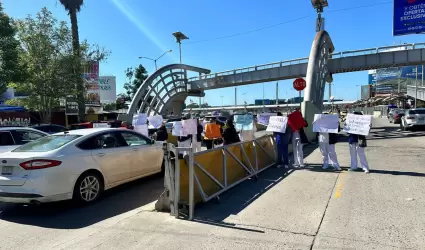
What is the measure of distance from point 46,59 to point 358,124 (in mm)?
19129

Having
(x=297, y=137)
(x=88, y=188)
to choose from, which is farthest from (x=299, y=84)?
(x=88, y=188)

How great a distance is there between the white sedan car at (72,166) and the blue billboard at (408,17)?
66.4 feet

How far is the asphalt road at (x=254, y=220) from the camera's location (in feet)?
15.3

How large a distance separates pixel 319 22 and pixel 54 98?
81.2ft

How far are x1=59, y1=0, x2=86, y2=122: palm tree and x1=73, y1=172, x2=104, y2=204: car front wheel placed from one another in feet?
58.6

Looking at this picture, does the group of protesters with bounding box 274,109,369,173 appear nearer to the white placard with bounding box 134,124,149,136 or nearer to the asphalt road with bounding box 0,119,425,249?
the asphalt road with bounding box 0,119,425,249

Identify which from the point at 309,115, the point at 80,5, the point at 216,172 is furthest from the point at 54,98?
the point at 216,172

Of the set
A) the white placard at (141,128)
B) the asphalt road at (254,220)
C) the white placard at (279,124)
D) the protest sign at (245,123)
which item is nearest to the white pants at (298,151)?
the white placard at (279,124)

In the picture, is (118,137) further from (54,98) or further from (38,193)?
(54,98)

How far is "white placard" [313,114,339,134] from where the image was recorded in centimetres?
950

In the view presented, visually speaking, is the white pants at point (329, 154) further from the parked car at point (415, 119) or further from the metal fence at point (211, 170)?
the parked car at point (415, 119)

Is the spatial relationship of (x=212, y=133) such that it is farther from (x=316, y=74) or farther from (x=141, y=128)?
(x=316, y=74)

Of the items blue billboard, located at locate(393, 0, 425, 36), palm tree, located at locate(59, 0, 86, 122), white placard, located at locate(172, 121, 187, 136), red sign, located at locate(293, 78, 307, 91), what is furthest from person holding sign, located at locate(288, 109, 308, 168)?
palm tree, located at locate(59, 0, 86, 122)

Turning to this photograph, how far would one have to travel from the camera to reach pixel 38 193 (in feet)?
19.9
